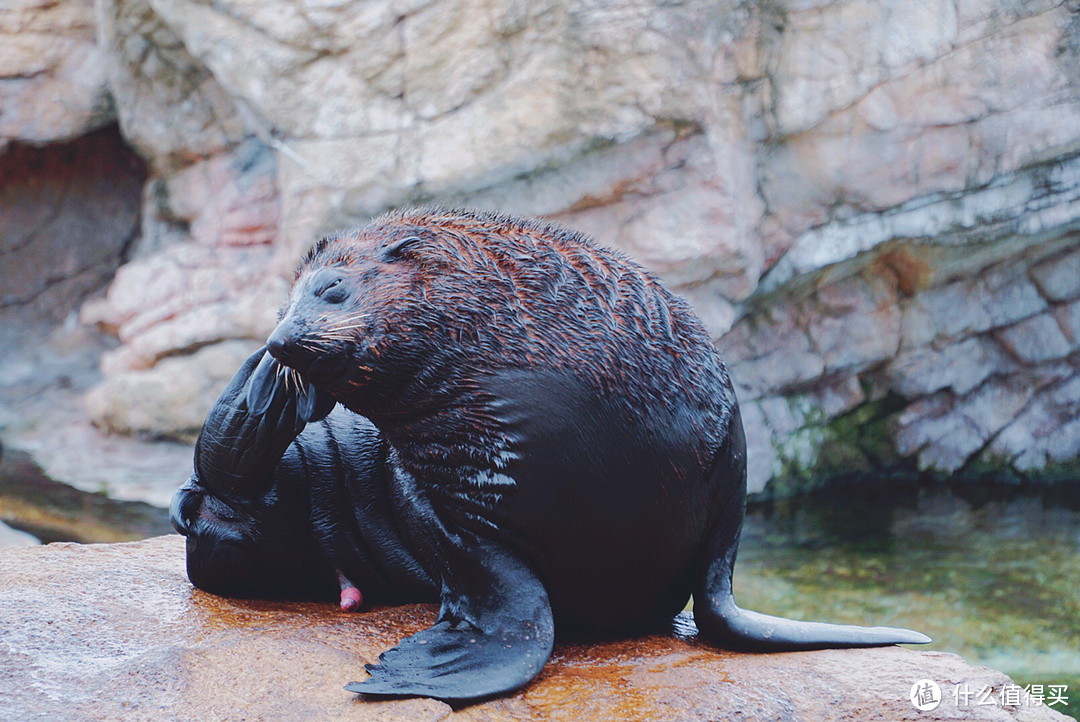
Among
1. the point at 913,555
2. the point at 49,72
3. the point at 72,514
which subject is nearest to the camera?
the point at 913,555

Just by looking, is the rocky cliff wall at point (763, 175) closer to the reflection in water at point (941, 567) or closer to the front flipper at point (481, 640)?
the reflection in water at point (941, 567)

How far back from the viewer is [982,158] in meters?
6.28

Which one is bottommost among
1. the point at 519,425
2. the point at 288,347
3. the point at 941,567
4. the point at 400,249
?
the point at 941,567

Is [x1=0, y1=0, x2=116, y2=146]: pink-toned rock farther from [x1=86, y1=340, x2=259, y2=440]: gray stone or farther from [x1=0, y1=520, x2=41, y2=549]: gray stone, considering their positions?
[x1=0, y1=520, x2=41, y2=549]: gray stone

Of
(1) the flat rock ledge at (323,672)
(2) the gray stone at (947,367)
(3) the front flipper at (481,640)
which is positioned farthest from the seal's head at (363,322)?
(2) the gray stone at (947,367)

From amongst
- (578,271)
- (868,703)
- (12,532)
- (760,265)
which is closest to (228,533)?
(578,271)

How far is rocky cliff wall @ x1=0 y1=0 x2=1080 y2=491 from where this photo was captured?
6.02 m

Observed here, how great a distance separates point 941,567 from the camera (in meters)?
6.06

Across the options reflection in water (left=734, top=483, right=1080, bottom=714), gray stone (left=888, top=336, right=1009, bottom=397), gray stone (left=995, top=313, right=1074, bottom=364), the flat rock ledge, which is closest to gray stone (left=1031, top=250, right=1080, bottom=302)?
gray stone (left=995, top=313, right=1074, bottom=364)

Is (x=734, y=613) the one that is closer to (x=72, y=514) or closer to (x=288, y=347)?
(x=288, y=347)

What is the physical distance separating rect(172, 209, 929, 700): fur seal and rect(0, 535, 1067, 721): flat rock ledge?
81 mm

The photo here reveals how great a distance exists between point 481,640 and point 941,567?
4787 mm

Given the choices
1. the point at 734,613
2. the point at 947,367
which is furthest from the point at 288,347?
the point at 947,367

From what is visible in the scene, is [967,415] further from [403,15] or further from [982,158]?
[403,15]
